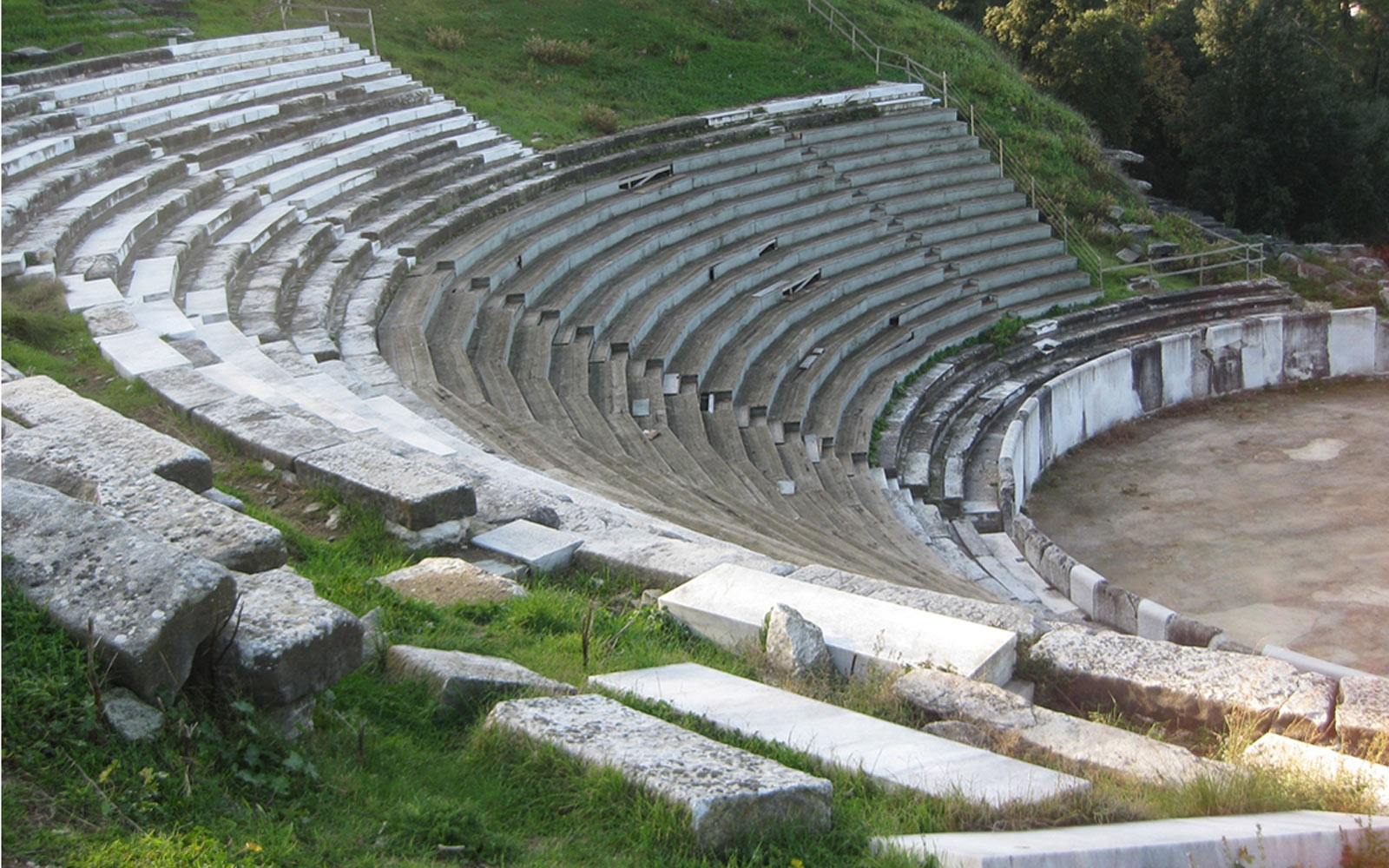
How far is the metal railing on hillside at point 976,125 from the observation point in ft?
69.5

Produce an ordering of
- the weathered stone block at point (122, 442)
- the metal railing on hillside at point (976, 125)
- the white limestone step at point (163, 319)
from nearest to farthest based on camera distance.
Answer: the weathered stone block at point (122, 442) → the white limestone step at point (163, 319) → the metal railing on hillside at point (976, 125)

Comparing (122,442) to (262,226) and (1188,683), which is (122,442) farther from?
(262,226)

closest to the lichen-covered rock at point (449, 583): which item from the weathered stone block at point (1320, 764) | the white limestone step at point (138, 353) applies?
the weathered stone block at point (1320, 764)

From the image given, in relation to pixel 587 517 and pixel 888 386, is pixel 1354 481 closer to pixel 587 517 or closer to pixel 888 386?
Result: pixel 888 386

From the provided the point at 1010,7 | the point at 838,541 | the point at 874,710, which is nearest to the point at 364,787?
the point at 874,710

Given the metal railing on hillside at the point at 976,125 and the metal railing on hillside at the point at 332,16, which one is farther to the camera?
the metal railing on hillside at the point at 976,125

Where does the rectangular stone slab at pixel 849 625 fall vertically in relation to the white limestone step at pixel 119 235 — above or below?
below

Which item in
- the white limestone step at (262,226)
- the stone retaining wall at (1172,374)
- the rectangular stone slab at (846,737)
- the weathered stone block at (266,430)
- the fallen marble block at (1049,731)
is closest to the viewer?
the rectangular stone slab at (846,737)

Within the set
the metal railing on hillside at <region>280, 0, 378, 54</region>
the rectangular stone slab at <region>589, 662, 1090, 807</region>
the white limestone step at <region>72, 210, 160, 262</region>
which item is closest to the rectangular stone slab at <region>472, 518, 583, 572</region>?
the rectangular stone slab at <region>589, 662, 1090, 807</region>

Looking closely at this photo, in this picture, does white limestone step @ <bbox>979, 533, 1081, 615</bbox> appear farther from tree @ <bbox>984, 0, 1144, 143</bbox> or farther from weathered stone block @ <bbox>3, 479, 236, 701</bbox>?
tree @ <bbox>984, 0, 1144, 143</bbox>

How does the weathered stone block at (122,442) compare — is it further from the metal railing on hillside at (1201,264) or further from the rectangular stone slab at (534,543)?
the metal railing on hillside at (1201,264)

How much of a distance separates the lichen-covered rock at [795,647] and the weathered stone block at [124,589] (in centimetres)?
222

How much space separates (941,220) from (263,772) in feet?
60.4

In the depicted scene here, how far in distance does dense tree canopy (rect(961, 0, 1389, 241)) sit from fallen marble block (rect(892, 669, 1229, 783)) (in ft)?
82.6
